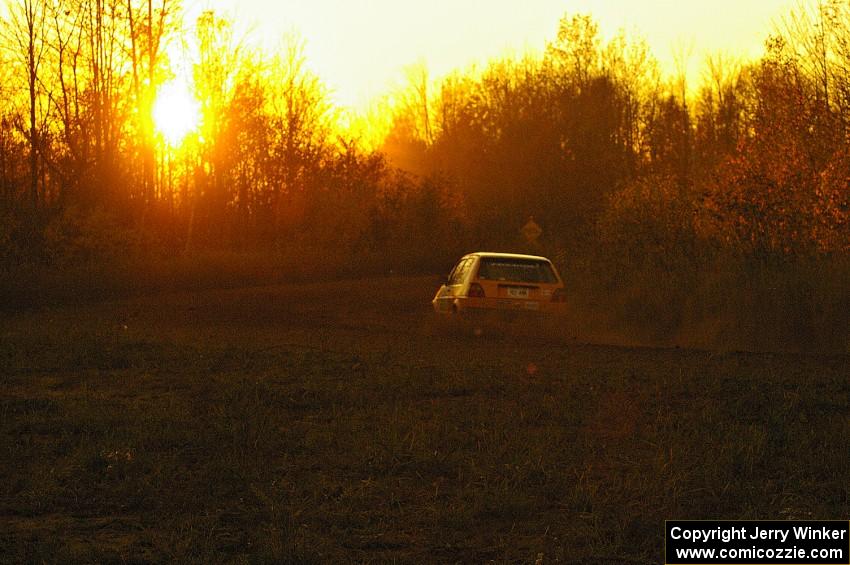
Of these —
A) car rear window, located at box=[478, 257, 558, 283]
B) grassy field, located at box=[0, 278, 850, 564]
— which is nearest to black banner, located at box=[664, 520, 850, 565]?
grassy field, located at box=[0, 278, 850, 564]

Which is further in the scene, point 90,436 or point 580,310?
point 580,310

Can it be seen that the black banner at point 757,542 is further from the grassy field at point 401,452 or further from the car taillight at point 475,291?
the car taillight at point 475,291

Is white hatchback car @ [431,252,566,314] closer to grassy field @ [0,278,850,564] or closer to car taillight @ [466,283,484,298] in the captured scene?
car taillight @ [466,283,484,298]

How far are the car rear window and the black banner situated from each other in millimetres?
13125

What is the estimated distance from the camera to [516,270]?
62.8ft

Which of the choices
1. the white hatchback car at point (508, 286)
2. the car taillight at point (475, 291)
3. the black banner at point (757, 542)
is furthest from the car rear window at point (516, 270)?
the black banner at point (757, 542)

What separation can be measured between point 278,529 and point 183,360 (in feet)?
28.4

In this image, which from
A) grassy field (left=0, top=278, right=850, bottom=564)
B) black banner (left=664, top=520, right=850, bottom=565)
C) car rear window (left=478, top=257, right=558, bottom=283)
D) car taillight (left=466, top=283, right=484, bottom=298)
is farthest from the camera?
car rear window (left=478, top=257, right=558, bottom=283)

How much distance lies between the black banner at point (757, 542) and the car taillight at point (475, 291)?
12.9 meters

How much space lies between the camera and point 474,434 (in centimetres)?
862

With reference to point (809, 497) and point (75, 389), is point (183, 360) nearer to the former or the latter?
point (75, 389)

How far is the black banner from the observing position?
17.4 ft

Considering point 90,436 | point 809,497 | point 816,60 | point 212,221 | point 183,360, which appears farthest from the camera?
point 212,221

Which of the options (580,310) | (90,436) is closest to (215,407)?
(90,436)
